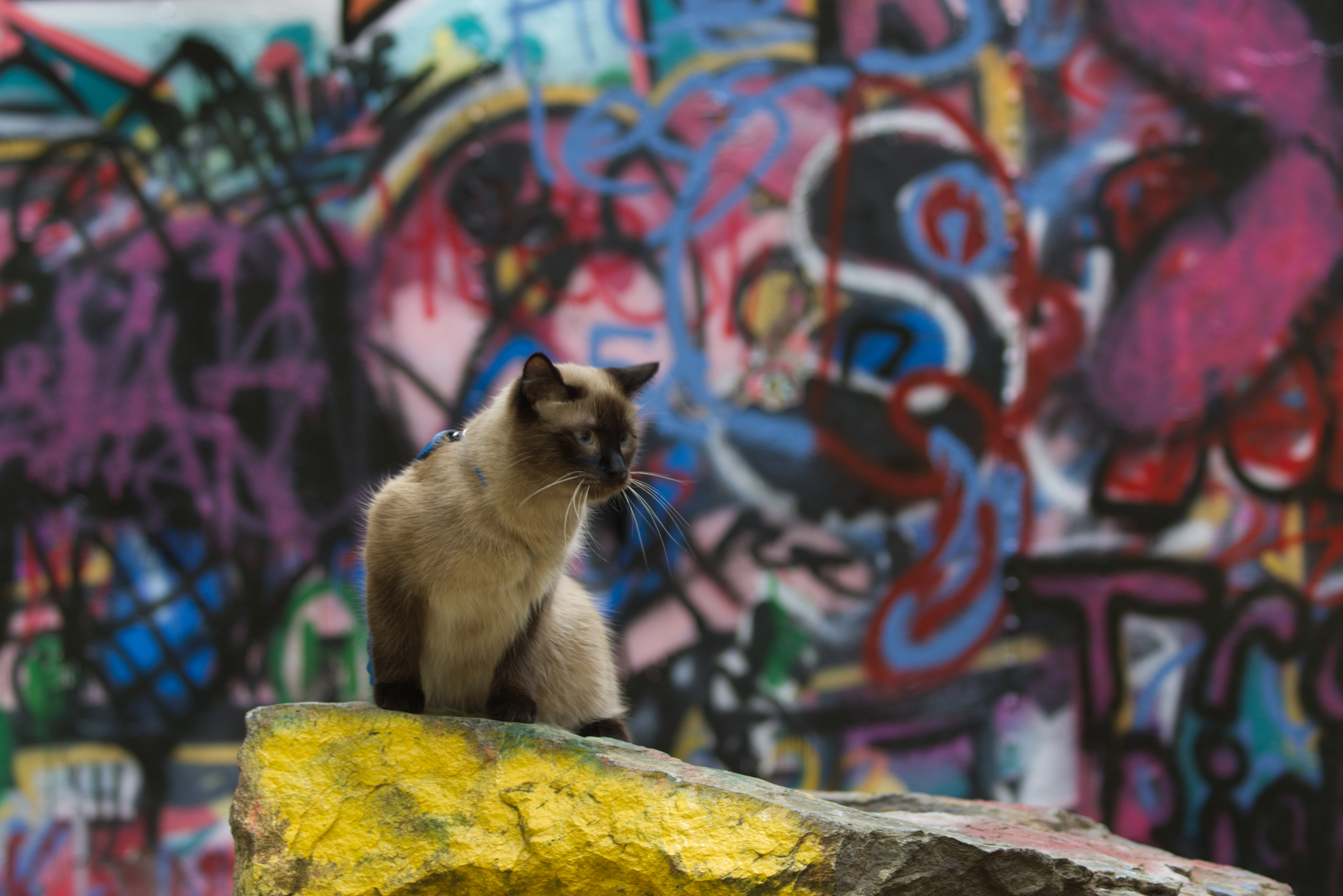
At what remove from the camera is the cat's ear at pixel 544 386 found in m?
1.85

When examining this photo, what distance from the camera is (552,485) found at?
1849mm

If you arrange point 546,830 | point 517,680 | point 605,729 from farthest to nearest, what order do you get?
point 605,729 → point 517,680 → point 546,830

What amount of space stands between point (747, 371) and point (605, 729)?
5.48ft

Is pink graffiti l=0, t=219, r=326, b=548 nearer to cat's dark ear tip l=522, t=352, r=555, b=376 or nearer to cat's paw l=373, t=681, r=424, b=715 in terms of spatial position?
cat's paw l=373, t=681, r=424, b=715

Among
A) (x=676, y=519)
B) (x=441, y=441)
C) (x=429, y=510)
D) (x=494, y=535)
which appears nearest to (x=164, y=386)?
(x=676, y=519)

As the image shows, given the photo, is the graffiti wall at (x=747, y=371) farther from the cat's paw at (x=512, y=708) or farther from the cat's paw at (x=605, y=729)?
the cat's paw at (x=512, y=708)

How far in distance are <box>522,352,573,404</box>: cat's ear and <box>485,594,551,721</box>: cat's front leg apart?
1.33ft

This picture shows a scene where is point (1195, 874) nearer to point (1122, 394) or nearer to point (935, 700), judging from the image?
point (935, 700)

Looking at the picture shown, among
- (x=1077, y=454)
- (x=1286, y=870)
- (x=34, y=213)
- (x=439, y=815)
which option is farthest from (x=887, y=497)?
(x=34, y=213)

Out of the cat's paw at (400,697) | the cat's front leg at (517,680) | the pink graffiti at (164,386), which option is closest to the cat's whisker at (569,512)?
the cat's front leg at (517,680)

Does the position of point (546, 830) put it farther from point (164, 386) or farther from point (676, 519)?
point (164, 386)

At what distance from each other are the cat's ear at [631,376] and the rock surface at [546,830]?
2.22 feet

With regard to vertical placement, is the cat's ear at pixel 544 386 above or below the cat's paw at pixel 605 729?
above

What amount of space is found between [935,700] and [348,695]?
201cm
